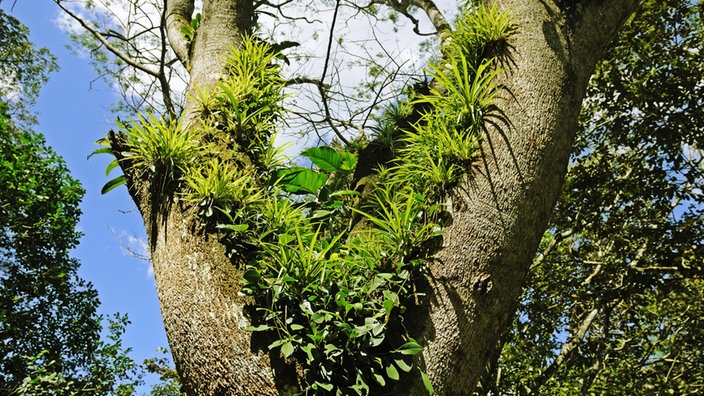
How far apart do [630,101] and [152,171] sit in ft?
15.0

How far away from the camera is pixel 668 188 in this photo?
4820 mm

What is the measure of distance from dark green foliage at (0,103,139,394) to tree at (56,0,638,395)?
4.53 m

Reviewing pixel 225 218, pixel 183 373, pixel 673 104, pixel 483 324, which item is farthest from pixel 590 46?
pixel 673 104

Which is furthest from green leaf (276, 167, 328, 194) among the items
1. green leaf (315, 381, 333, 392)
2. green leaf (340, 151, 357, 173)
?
green leaf (315, 381, 333, 392)

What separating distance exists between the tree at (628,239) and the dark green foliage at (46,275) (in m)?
4.48

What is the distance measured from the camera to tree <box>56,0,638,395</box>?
162 cm

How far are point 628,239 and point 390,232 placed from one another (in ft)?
14.1

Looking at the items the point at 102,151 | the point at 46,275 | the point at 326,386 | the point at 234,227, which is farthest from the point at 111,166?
the point at 46,275

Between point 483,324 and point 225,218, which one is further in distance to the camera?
point 225,218

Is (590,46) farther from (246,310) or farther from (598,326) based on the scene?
(598,326)

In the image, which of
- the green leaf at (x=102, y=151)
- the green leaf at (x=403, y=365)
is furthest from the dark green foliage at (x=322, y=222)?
the green leaf at (x=102, y=151)

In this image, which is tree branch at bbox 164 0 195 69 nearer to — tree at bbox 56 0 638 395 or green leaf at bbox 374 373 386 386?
tree at bbox 56 0 638 395

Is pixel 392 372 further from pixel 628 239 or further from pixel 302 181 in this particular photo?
pixel 628 239

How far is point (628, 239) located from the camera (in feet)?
17.2
